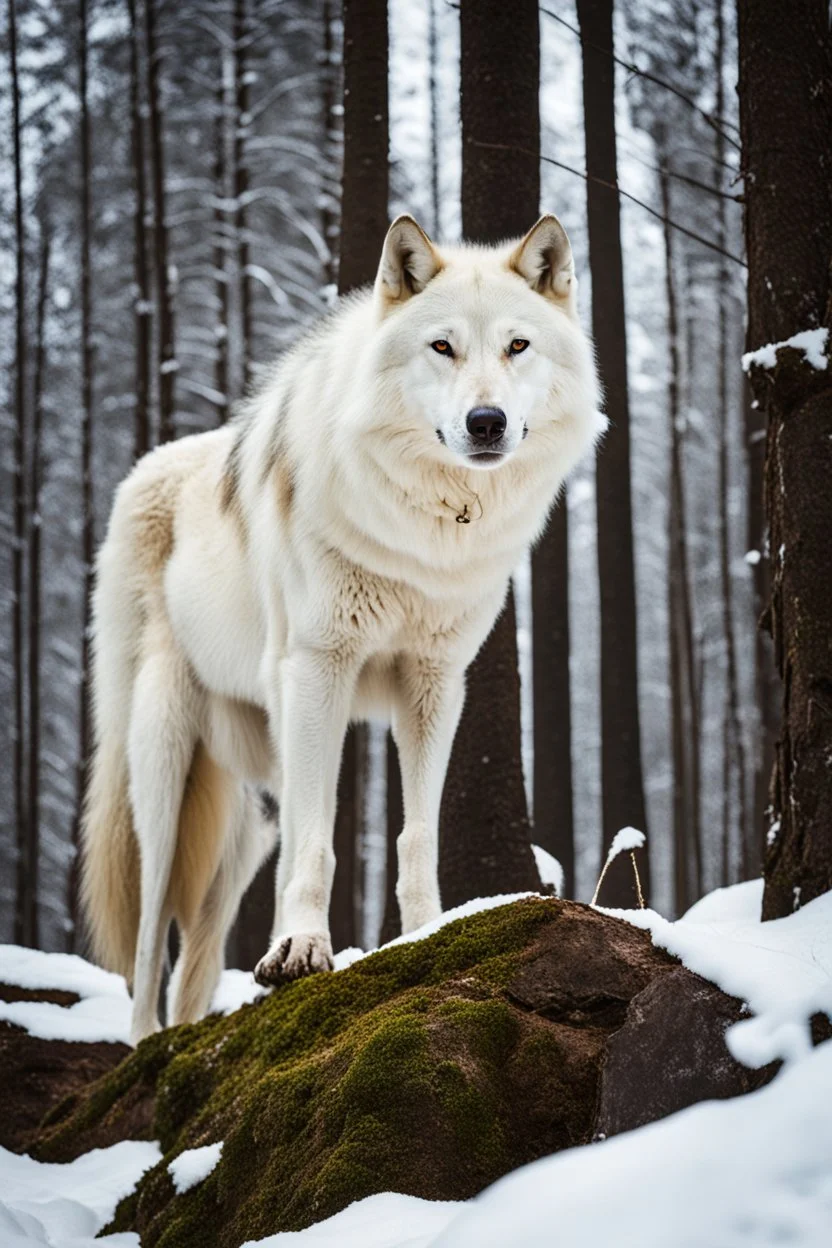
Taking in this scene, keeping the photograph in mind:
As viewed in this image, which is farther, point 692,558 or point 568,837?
A: point 692,558

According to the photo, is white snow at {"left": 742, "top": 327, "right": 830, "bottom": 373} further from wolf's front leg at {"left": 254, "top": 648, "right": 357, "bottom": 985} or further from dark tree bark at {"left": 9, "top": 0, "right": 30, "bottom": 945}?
dark tree bark at {"left": 9, "top": 0, "right": 30, "bottom": 945}

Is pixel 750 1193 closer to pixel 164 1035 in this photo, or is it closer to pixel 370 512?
pixel 370 512

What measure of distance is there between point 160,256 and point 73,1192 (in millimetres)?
10064

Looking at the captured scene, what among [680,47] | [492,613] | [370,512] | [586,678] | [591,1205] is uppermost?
[680,47]

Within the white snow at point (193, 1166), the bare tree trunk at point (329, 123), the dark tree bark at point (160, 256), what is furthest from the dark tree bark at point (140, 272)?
the white snow at point (193, 1166)

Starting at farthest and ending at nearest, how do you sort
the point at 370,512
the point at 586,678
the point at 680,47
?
the point at 586,678, the point at 680,47, the point at 370,512

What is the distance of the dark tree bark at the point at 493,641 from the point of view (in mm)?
5582

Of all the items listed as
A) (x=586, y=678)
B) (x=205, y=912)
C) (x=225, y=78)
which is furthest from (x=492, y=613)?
(x=586, y=678)

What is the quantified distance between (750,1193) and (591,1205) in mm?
169

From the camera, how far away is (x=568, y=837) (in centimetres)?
938

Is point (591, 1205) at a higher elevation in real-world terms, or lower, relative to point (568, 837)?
higher

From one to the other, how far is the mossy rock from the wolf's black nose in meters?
1.34

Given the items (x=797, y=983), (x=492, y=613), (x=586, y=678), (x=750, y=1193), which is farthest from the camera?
(x=586, y=678)

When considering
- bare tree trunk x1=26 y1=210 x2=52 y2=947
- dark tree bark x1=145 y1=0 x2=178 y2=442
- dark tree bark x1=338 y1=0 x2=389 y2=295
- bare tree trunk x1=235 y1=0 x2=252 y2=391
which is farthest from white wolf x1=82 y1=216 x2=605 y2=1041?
bare tree trunk x1=26 y1=210 x2=52 y2=947
